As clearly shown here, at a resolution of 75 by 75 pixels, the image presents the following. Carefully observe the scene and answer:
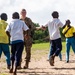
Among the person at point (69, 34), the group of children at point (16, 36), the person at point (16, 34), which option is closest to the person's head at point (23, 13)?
the group of children at point (16, 36)

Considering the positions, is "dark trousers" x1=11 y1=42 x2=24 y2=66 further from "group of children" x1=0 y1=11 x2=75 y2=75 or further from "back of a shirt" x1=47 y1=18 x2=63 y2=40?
"back of a shirt" x1=47 y1=18 x2=63 y2=40

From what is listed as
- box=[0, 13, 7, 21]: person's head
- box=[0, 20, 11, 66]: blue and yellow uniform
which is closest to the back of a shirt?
box=[0, 13, 7, 21]: person's head

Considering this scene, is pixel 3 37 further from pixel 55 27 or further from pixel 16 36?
pixel 55 27

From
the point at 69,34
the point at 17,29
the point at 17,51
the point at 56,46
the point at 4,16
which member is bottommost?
the point at 17,51

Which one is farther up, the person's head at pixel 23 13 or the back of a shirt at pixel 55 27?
the person's head at pixel 23 13

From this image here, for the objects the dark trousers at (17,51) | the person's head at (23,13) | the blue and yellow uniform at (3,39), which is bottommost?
the dark trousers at (17,51)

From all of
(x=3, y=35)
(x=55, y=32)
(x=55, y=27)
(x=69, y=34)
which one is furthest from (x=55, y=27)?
(x=69, y=34)

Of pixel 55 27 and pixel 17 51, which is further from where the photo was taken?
pixel 55 27

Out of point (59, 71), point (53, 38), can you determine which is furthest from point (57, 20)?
point (59, 71)

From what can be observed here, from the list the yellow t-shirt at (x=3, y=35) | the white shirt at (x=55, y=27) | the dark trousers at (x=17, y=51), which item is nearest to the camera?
the dark trousers at (x=17, y=51)

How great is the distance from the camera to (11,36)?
38.5 ft

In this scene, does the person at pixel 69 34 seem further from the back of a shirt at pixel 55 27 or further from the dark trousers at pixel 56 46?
the back of a shirt at pixel 55 27

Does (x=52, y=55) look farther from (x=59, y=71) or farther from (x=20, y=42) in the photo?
(x=20, y=42)

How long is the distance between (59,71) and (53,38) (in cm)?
→ 184
